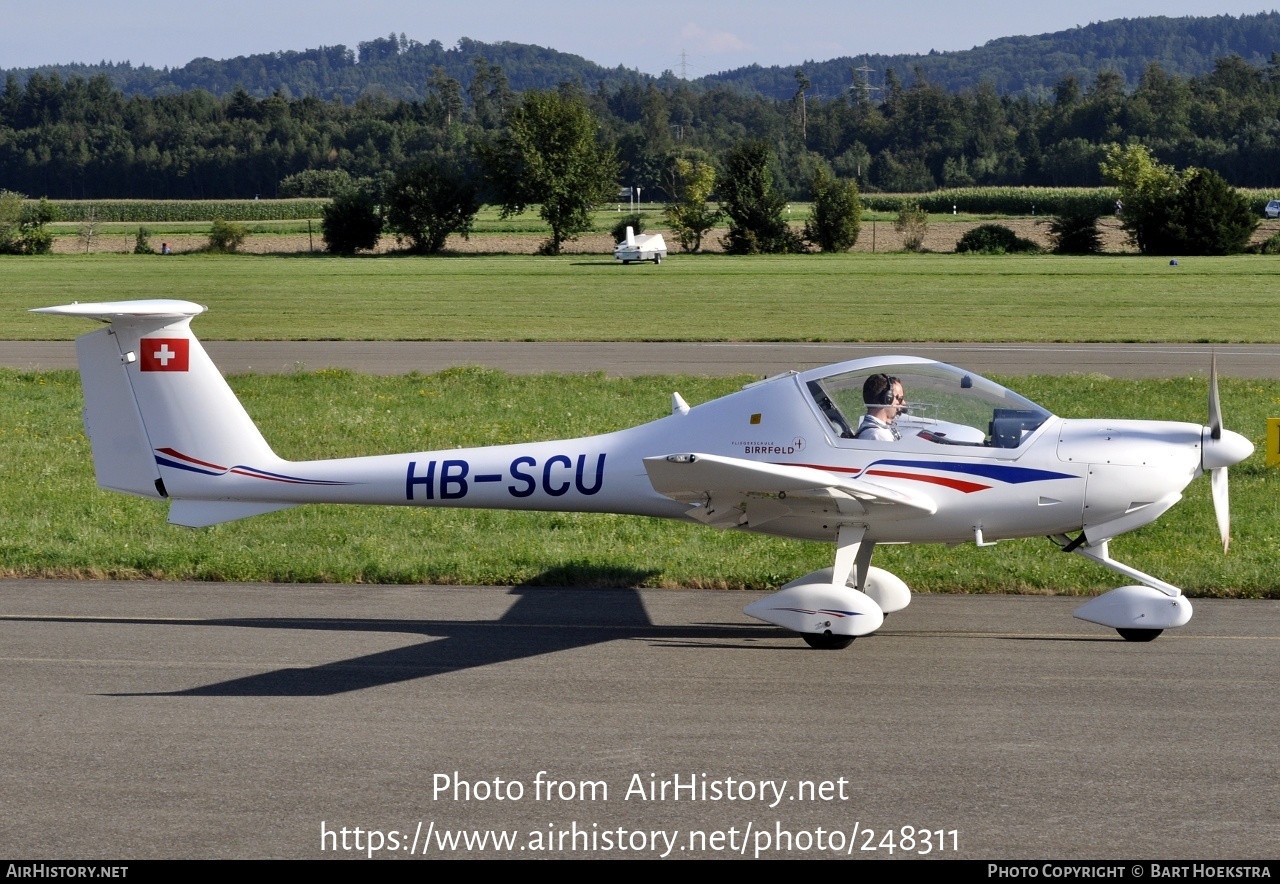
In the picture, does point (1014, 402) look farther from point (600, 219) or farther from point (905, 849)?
point (600, 219)

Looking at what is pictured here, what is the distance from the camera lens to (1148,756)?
22.7 feet

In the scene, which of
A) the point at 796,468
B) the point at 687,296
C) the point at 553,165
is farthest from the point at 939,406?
the point at 553,165

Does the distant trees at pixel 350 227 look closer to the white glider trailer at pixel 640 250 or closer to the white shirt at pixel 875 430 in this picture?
the white glider trailer at pixel 640 250

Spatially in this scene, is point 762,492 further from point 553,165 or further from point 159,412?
point 553,165

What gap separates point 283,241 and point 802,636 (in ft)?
278

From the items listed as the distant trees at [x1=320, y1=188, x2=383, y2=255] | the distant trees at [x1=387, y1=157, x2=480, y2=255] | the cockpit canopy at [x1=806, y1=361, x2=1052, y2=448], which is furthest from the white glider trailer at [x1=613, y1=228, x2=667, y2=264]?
the cockpit canopy at [x1=806, y1=361, x2=1052, y2=448]

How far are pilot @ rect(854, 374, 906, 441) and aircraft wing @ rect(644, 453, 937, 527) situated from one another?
→ 367 mm

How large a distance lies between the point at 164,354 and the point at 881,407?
5214mm

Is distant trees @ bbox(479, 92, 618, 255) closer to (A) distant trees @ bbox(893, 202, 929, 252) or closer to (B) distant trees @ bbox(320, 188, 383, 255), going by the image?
(B) distant trees @ bbox(320, 188, 383, 255)

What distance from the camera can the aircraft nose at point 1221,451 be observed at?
8891mm

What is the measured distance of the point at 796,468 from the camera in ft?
29.7

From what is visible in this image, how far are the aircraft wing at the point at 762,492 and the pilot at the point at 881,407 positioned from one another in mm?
367

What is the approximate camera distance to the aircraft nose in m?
8.89
